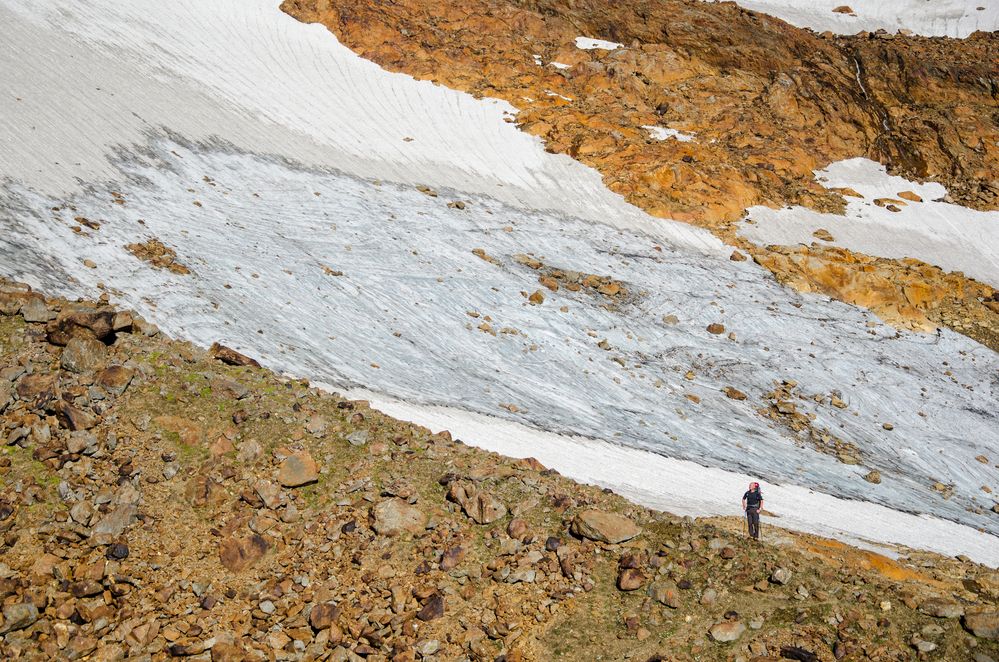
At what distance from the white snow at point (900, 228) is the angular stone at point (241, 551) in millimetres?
24954

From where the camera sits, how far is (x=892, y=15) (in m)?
47.5

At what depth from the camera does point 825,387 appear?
2331cm

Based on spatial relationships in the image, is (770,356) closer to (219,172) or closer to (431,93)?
(219,172)

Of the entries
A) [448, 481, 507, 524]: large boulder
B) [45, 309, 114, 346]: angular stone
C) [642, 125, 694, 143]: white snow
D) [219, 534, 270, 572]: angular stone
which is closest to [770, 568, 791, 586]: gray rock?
[448, 481, 507, 524]: large boulder

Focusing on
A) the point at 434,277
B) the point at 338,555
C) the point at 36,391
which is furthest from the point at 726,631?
the point at 434,277

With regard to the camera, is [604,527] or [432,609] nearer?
[432,609]

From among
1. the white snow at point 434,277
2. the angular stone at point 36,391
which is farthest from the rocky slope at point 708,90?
the angular stone at point 36,391

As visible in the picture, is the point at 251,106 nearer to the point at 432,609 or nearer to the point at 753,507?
the point at 432,609

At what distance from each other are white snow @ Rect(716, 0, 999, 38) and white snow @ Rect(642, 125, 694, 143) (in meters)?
15.7

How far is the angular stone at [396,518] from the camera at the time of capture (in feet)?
40.5

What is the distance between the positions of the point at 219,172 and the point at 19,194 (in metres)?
Answer: 7.01

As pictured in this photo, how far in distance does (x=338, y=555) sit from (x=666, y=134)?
31000mm

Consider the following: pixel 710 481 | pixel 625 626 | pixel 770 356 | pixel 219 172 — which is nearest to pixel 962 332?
pixel 770 356

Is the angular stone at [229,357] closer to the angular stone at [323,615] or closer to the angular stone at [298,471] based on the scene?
the angular stone at [298,471]
